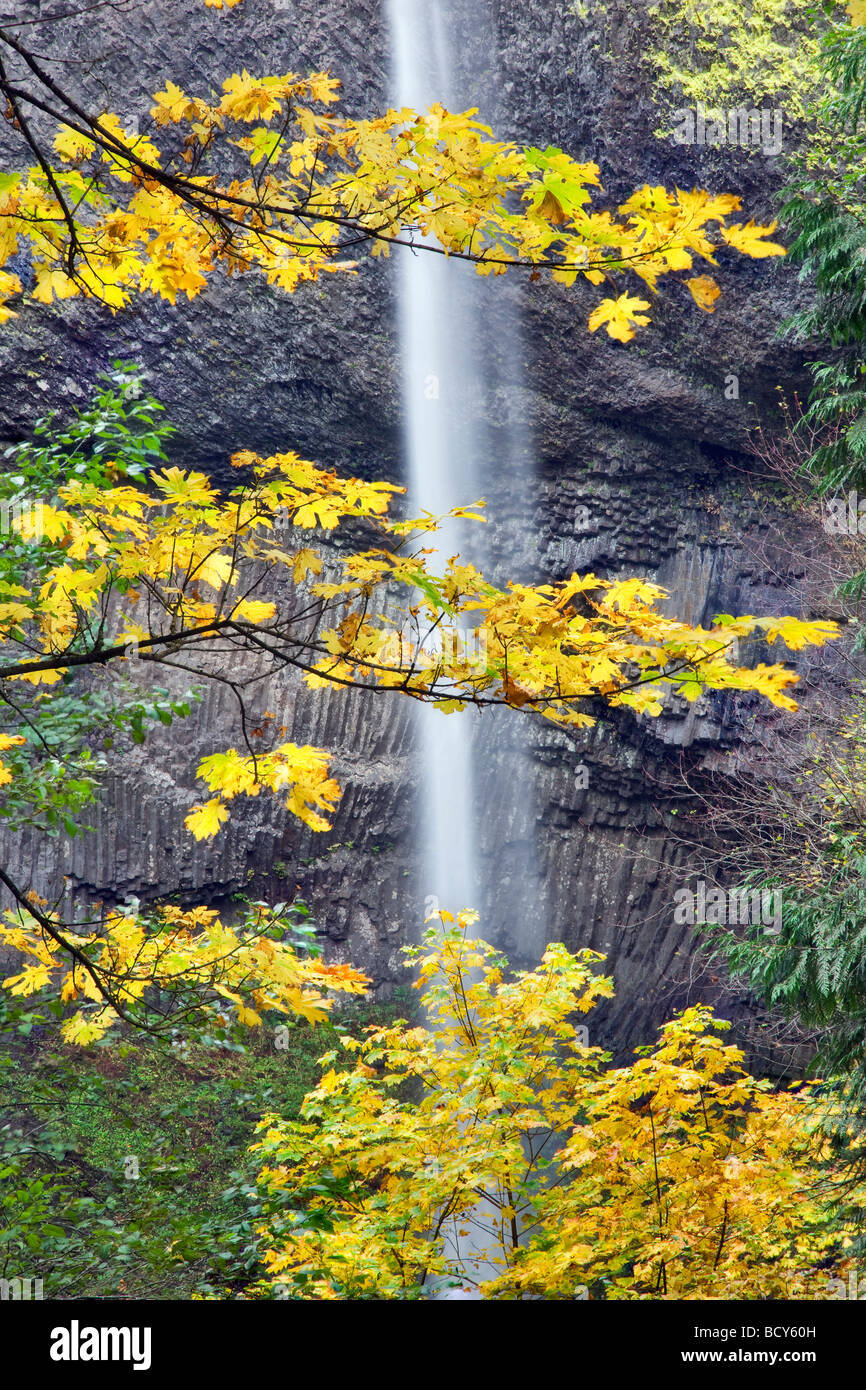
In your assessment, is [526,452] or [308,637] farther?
[526,452]

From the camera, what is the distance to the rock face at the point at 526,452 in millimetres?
11539

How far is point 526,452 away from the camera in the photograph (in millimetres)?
13523

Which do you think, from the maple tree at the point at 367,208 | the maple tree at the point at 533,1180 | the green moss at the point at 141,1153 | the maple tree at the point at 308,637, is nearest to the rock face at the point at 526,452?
the green moss at the point at 141,1153

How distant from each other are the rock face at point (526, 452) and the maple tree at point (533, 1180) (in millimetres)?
7163

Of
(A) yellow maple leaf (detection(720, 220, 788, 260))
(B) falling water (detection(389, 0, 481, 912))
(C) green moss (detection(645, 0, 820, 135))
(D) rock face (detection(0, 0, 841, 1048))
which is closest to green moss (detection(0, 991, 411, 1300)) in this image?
(B) falling water (detection(389, 0, 481, 912))

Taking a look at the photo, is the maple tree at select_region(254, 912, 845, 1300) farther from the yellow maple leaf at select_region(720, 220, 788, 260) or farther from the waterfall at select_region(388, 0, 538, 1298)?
the waterfall at select_region(388, 0, 538, 1298)

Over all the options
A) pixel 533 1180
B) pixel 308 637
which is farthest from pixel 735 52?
pixel 533 1180

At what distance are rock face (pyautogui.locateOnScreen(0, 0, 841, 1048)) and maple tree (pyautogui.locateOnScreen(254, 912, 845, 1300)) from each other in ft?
23.5

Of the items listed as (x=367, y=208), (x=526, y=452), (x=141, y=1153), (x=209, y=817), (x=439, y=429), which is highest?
(x=439, y=429)

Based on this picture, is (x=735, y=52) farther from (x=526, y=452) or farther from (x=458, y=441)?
(x=458, y=441)

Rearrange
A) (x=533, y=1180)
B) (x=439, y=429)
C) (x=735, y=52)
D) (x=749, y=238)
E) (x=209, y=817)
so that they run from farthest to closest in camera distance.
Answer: (x=439, y=429)
(x=735, y=52)
(x=533, y=1180)
(x=209, y=817)
(x=749, y=238)

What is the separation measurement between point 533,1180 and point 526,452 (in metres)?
10.6

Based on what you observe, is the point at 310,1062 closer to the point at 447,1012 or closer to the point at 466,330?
the point at 447,1012

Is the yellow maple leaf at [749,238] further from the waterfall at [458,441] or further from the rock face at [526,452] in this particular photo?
the waterfall at [458,441]
